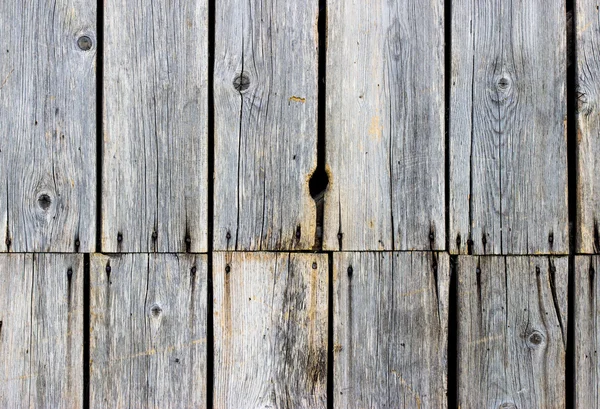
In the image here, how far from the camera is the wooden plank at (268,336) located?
1.28 m

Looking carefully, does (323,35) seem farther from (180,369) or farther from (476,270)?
(180,369)

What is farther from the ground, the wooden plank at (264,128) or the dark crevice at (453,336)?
the wooden plank at (264,128)

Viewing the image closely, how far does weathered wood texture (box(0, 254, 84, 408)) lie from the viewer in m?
1.27

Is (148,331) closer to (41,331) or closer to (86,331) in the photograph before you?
(86,331)

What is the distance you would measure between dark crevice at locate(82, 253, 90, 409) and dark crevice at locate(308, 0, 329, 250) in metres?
0.57

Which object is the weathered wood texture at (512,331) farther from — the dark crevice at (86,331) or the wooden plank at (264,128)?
the dark crevice at (86,331)

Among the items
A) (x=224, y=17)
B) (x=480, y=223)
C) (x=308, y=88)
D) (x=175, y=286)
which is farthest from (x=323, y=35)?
(x=175, y=286)

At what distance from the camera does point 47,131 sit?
1290 mm

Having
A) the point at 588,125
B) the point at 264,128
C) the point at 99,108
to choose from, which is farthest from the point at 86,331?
the point at 588,125

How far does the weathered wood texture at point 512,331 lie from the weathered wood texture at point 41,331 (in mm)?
946

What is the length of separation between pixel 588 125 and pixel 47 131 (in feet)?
4.42

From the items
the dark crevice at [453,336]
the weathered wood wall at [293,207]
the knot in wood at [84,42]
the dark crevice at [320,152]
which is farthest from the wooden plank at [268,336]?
the knot in wood at [84,42]

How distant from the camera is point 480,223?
50.7 inches

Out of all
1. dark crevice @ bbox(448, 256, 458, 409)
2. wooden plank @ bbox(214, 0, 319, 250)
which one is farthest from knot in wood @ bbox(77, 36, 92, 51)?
dark crevice @ bbox(448, 256, 458, 409)
